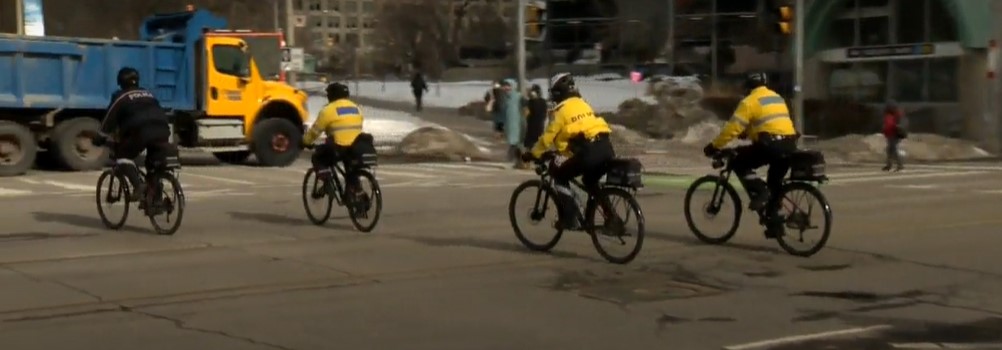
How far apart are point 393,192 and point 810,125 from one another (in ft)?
77.0

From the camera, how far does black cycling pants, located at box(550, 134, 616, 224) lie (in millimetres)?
11578

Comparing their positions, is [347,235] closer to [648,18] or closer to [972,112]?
[972,112]

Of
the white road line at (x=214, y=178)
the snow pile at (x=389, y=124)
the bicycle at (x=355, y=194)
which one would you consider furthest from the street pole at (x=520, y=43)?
the bicycle at (x=355, y=194)

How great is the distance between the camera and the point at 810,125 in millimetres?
41125

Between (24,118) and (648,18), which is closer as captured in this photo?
(24,118)

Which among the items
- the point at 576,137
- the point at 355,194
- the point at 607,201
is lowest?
the point at 355,194

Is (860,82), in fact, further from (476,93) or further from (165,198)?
(165,198)

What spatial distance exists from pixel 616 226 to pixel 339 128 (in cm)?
364

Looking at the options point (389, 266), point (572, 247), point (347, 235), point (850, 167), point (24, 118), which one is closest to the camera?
point (389, 266)

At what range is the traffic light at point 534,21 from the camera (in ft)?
88.4

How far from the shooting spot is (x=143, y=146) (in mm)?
13734

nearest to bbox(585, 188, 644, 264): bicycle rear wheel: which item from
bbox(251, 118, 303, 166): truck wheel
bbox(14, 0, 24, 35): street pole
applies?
bbox(251, 118, 303, 166): truck wheel

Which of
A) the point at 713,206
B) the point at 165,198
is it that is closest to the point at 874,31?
the point at 713,206

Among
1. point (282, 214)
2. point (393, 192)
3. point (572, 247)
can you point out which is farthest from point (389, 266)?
point (393, 192)
